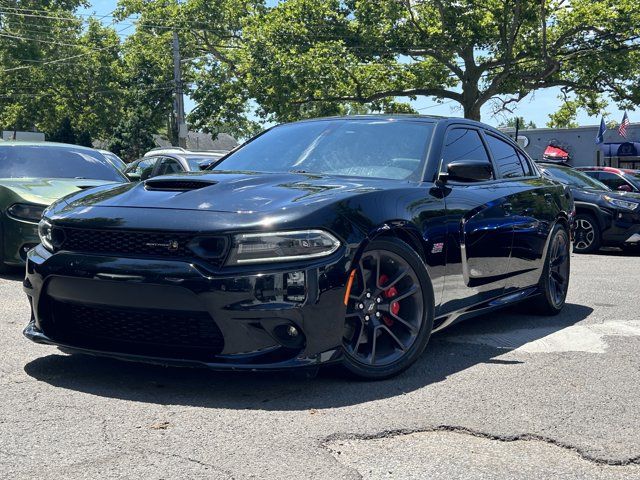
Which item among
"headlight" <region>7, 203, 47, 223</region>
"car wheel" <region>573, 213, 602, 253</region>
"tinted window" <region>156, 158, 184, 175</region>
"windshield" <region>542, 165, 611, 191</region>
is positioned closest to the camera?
"headlight" <region>7, 203, 47, 223</region>

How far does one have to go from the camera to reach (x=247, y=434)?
349 cm

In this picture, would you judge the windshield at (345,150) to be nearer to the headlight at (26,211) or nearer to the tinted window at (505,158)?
the tinted window at (505,158)

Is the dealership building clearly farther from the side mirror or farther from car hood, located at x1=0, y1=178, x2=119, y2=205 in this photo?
the side mirror

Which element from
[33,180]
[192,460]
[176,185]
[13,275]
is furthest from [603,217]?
[192,460]

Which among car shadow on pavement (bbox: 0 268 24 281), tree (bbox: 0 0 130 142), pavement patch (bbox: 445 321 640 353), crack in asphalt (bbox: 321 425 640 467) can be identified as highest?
tree (bbox: 0 0 130 142)

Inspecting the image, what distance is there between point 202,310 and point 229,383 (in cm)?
60

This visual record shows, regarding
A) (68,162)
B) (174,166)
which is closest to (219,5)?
(174,166)

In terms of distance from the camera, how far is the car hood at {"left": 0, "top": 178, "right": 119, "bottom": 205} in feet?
26.3

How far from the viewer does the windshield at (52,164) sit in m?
9.04

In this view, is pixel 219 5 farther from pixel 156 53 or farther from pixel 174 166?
pixel 174 166

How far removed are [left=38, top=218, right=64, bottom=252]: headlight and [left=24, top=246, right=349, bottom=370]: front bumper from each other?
13cm

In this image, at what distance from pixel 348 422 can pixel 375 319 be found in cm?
81

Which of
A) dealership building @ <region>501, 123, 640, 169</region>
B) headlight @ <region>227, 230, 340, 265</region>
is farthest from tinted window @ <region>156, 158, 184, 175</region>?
dealership building @ <region>501, 123, 640, 169</region>

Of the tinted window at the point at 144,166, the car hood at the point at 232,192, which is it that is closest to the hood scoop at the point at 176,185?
the car hood at the point at 232,192
